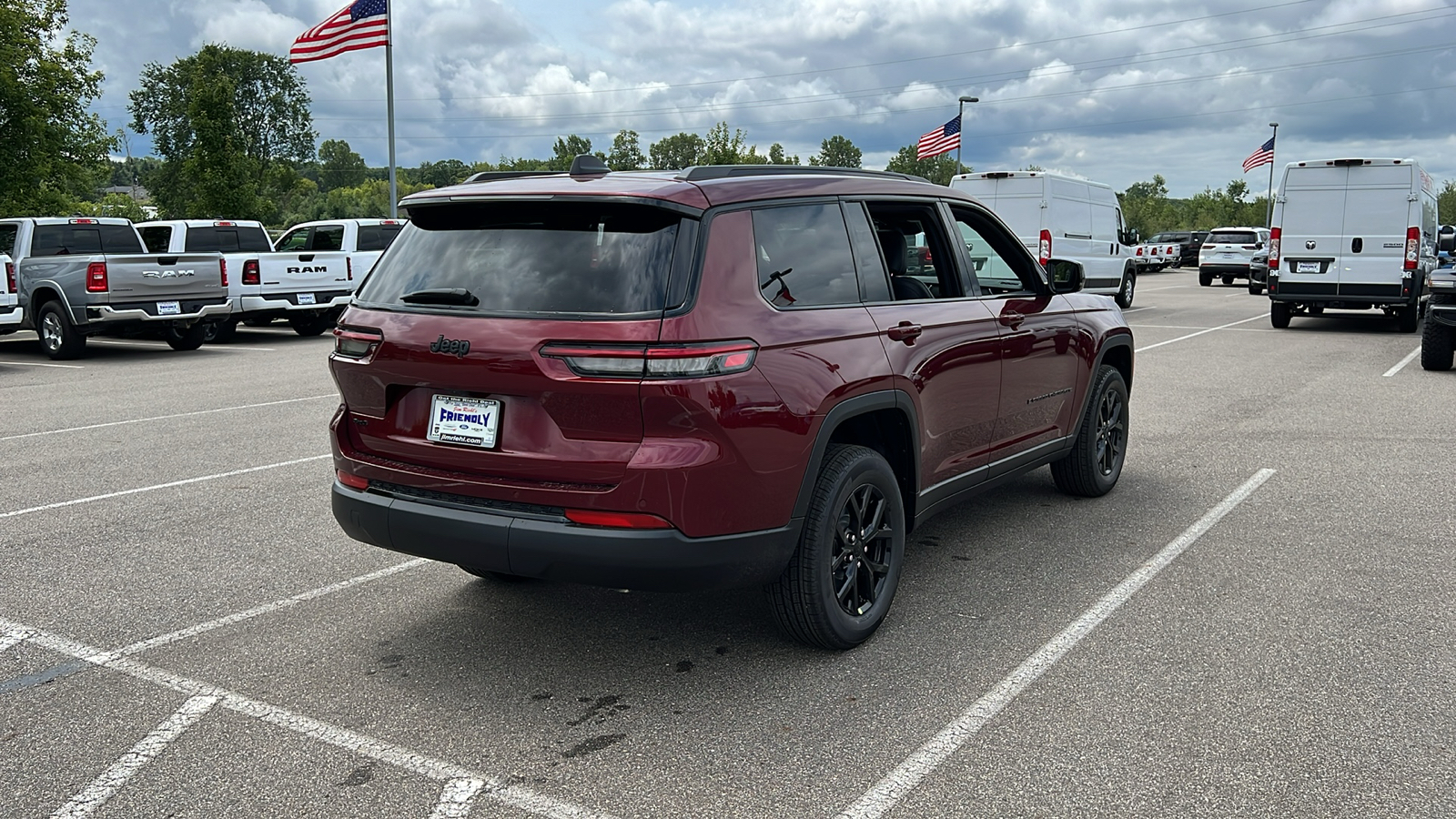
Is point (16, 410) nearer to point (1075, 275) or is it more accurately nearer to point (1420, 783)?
point (1075, 275)

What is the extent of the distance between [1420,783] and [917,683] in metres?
1.48

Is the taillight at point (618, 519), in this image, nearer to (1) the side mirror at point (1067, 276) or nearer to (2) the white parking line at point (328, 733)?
(2) the white parking line at point (328, 733)

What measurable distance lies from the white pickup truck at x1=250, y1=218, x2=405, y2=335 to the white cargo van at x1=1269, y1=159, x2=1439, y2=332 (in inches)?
560

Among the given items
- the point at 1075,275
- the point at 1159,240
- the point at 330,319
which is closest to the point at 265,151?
the point at 1159,240

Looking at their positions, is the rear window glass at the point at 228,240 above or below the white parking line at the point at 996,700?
above

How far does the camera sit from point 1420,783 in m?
3.24

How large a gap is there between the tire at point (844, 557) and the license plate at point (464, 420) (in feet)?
3.61

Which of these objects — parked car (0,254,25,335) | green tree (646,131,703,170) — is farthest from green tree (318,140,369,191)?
parked car (0,254,25,335)

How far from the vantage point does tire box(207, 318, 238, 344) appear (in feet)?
59.6

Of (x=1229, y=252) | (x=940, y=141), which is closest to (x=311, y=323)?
(x=940, y=141)

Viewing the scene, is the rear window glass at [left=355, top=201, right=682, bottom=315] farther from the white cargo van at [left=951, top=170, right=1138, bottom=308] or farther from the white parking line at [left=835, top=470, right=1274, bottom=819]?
the white cargo van at [left=951, top=170, right=1138, bottom=308]

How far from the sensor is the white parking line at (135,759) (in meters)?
3.13

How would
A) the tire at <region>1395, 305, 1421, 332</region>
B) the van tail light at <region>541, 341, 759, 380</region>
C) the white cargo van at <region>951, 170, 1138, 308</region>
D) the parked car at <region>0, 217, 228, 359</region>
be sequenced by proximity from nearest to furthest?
the van tail light at <region>541, 341, 759, 380</region> < the parked car at <region>0, 217, 228, 359</region> < the tire at <region>1395, 305, 1421, 332</region> < the white cargo van at <region>951, 170, 1138, 308</region>

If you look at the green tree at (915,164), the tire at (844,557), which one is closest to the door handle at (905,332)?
the tire at (844,557)
